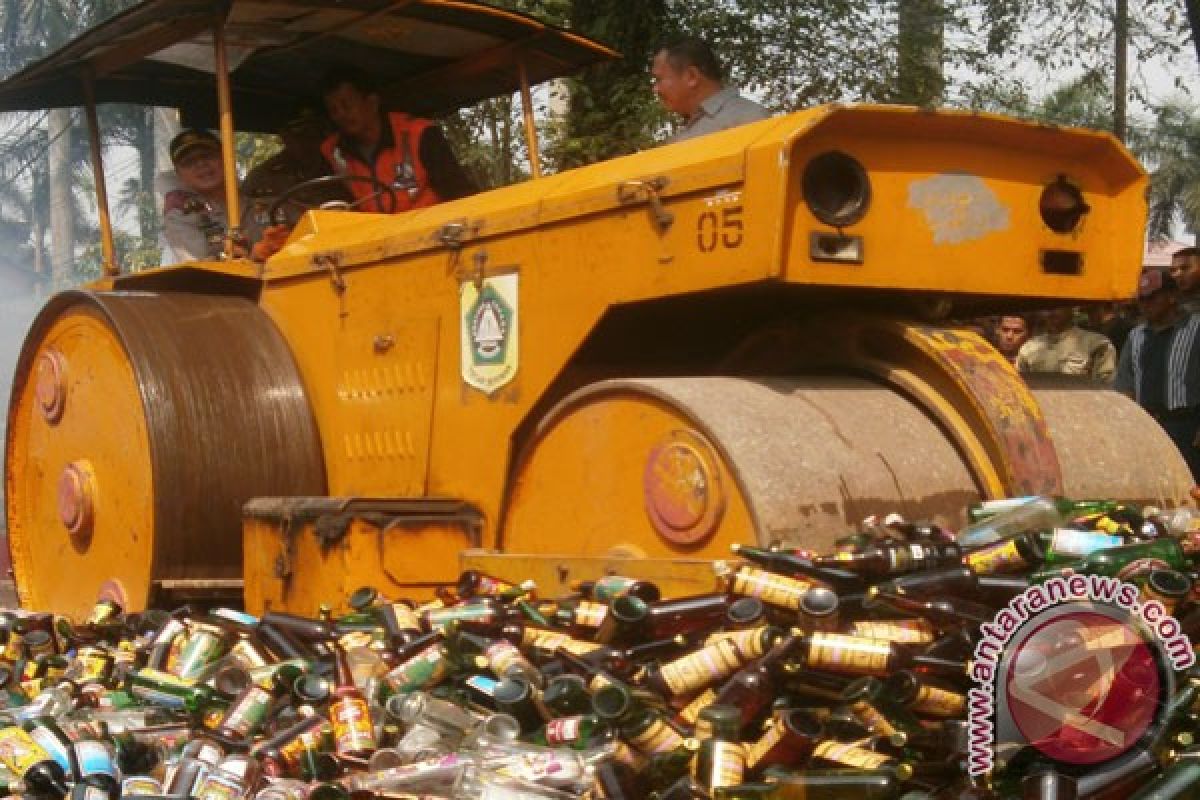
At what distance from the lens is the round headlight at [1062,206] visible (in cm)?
523

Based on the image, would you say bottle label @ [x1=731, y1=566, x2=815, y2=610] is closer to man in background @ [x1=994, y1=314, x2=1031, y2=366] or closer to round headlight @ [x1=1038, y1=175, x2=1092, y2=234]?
round headlight @ [x1=1038, y1=175, x2=1092, y2=234]

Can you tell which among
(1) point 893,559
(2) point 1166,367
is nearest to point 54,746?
(1) point 893,559

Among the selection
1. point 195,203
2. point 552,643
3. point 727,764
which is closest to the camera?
point 727,764

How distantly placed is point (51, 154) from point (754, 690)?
51.1 meters

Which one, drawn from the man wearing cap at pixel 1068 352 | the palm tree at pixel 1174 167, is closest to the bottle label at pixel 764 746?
the man wearing cap at pixel 1068 352

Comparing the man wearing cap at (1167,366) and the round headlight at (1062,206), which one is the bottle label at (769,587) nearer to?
the round headlight at (1062,206)

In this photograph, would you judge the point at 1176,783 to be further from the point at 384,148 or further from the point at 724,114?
the point at 384,148

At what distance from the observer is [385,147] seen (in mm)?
7820

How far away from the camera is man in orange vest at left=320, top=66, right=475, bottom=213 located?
7727 mm

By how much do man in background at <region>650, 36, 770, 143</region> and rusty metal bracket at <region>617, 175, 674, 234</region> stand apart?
133 centimetres

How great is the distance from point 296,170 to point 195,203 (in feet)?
1.58

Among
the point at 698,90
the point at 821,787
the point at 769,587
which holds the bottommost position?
the point at 821,787

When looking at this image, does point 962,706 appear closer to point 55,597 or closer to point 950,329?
point 950,329

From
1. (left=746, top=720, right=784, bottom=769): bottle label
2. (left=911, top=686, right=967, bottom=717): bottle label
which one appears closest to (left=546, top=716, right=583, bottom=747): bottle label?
(left=746, top=720, right=784, bottom=769): bottle label
